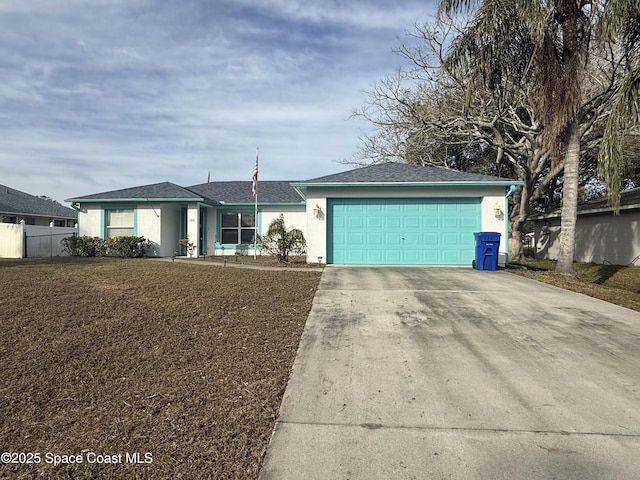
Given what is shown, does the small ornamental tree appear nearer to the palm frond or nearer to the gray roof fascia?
the gray roof fascia

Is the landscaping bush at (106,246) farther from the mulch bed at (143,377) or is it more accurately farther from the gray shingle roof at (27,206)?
the gray shingle roof at (27,206)

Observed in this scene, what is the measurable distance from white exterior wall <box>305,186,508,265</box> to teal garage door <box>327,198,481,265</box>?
7.2 inches

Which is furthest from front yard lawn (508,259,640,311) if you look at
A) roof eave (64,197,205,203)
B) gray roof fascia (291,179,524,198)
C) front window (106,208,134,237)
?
front window (106,208,134,237)

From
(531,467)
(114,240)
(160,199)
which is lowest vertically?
(531,467)

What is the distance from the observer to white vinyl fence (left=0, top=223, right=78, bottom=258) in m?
16.8

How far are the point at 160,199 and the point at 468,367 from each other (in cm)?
1482

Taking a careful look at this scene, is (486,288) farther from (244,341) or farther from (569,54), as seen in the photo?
(569,54)

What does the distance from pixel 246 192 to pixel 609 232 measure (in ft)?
51.9

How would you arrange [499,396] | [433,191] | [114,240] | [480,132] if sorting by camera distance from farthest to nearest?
[480,132] < [114,240] < [433,191] < [499,396]

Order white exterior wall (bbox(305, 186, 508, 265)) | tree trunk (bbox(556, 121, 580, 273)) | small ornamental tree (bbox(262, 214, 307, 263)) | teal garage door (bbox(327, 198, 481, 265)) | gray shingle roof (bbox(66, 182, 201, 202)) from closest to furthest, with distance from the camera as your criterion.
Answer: tree trunk (bbox(556, 121, 580, 273)), white exterior wall (bbox(305, 186, 508, 265)), teal garage door (bbox(327, 198, 481, 265)), small ornamental tree (bbox(262, 214, 307, 263)), gray shingle roof (bbox(66, 182, 201, 202))

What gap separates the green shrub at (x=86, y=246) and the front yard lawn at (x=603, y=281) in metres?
15.3

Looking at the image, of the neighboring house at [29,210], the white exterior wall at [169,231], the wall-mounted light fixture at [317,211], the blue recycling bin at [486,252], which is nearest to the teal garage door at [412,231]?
the wall-mounted light fixture at [317,211]

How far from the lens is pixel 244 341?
5.10 m

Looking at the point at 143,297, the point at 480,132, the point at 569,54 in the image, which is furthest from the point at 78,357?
the point at 480,132
